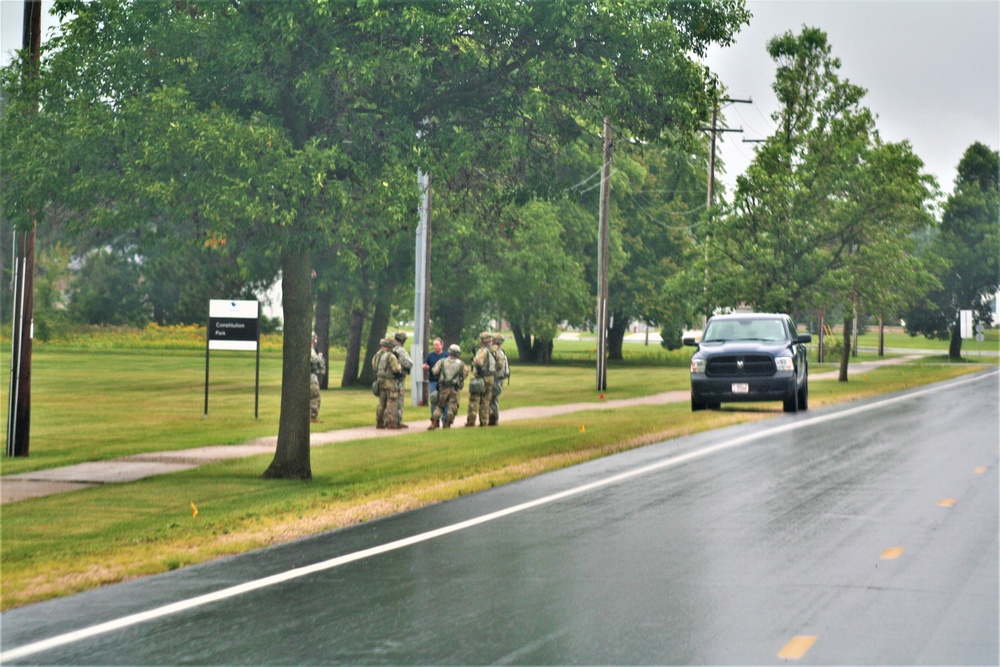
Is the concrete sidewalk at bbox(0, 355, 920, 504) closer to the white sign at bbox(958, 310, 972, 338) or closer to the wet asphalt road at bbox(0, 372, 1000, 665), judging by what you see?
the wet asphalt road at bbox(0, 372, 1000, 665)

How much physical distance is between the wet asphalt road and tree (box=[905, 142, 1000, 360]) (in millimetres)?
73363

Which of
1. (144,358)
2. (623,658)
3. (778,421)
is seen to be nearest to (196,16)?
(623,658)

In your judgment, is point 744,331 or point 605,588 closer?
point 605,588

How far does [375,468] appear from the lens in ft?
58.6

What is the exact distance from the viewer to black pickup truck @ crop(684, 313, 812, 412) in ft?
93.5

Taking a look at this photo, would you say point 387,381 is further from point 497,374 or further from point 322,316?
point 322,316

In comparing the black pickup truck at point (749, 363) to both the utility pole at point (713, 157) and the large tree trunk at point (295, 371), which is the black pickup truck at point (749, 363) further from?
the utility pole at point (713, 157)

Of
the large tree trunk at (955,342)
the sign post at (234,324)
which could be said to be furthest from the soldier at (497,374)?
the large tree trunk at (955,342)

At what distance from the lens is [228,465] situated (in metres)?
18.5

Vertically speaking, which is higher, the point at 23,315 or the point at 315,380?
the point at 23,315

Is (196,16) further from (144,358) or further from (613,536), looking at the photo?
(144,358)

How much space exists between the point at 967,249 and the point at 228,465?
243 ft

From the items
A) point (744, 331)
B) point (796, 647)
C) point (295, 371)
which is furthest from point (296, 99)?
point (744, 331)

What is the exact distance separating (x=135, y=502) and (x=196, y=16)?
5930 mm
